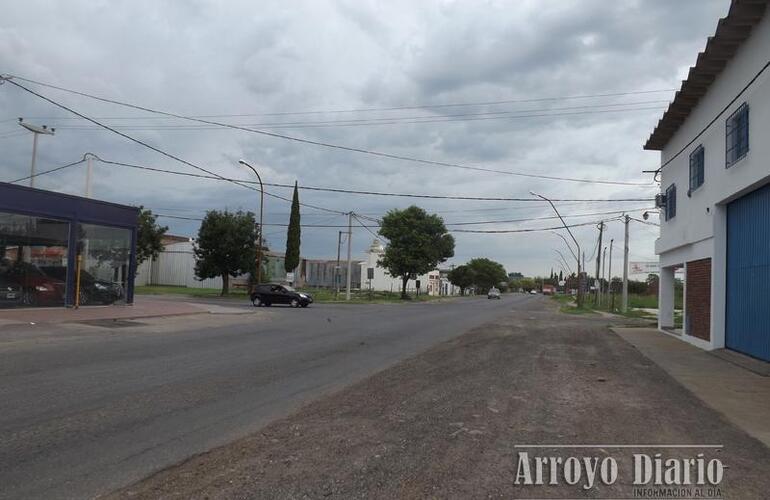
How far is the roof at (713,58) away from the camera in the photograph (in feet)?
40.4

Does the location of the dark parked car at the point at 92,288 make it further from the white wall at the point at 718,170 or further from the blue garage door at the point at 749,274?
the blue garage door at the point at 749,274

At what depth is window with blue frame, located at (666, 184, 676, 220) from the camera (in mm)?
20359

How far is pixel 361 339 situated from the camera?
17.6 m

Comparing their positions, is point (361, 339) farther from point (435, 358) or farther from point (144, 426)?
point (144, 426)

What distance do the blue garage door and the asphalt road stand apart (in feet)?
23.8

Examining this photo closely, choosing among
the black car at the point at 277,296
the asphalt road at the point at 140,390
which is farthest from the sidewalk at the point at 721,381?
the black car at the point at 277,296

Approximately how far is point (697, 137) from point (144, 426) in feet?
52.1

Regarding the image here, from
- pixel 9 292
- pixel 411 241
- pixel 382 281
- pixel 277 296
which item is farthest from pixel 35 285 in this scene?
pixel 382 281

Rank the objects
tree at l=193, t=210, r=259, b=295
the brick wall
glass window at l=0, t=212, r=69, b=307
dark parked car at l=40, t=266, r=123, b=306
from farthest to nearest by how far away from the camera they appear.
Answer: tree at l=193, t=210, r=259, b=295
dark parked car at l=40, t=266, r=123, b=306
glass window at l=0, t=212, r=69, b=307
the brick wall

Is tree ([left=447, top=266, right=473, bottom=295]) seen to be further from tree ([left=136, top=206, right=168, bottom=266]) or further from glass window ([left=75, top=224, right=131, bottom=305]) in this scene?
glass window ([left=75, top=224, right=131, bottom=305])

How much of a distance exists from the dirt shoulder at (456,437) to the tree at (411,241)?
50422mm

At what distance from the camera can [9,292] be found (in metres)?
21.8

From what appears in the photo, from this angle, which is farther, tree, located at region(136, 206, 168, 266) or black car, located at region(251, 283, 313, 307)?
tree, located at region(136, 206, 168, 266)

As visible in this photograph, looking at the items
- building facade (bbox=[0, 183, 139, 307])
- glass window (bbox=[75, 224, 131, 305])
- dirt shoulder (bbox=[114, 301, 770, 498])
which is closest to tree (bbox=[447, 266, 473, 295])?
building facade (bbox=[0, 183, 139, 307])
